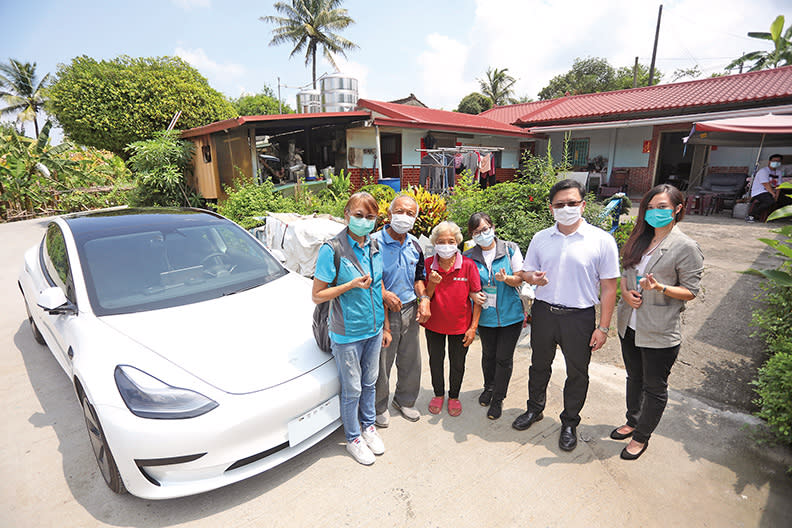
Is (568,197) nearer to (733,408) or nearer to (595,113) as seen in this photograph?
(733,408)

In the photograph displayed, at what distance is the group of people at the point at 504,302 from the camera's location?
230 centimetres

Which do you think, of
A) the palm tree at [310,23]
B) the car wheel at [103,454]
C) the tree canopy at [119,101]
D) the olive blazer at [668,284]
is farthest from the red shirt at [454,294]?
the palm tree at [310,23]

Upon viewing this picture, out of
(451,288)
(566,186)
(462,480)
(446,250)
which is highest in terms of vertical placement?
(566,186)

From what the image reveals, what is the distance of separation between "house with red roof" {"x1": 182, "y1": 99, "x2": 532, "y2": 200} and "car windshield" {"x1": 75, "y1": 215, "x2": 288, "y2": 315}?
547 cm

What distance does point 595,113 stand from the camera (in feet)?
47.2

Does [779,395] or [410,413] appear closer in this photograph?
[779,395]

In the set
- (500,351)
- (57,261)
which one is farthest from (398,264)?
(57,261)

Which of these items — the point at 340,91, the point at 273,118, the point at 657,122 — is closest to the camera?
the point at 273,118

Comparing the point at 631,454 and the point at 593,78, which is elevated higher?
the point at 593,78

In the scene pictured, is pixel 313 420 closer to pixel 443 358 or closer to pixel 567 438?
pixel 443 358

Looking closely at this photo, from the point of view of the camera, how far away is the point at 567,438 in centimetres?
263

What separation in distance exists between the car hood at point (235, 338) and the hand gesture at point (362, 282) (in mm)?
569

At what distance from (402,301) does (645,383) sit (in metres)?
1.62

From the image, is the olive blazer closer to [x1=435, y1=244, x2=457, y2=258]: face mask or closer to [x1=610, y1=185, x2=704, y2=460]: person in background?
[x1=610, y1=185, x2=704, y2=460]: person in background
